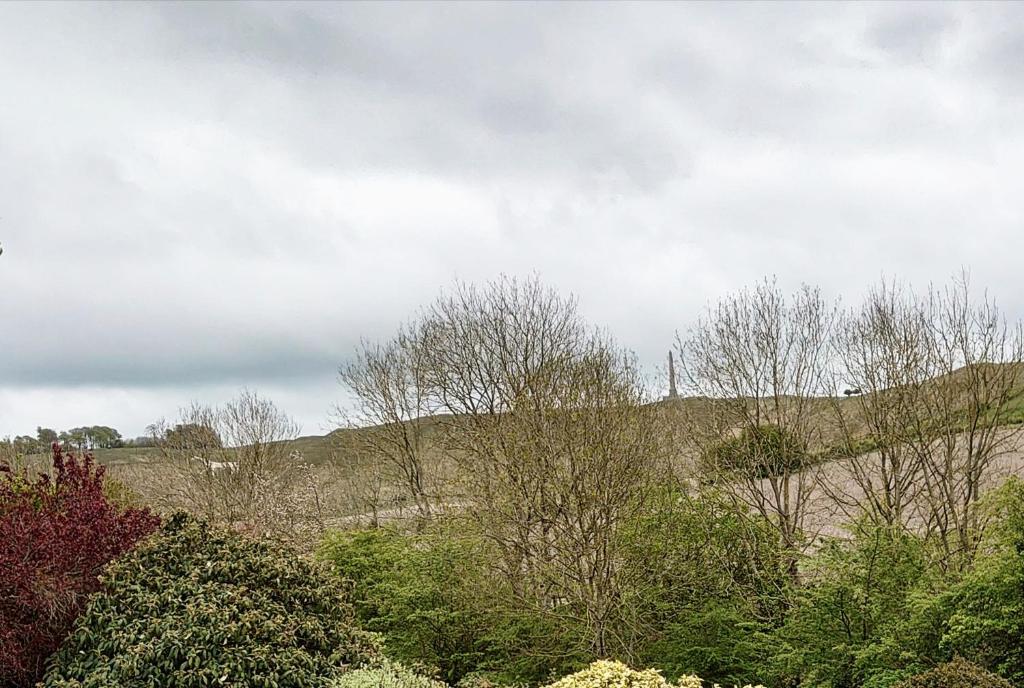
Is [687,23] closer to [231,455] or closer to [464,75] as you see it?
[464,75]

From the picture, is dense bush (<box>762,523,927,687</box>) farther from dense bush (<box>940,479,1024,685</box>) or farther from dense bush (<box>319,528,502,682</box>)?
dense bush (<box>319,528,502,682</box>)

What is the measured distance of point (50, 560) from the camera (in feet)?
25.8

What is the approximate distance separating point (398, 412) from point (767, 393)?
1013 cm

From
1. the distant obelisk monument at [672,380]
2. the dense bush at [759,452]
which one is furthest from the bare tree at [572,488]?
the distant obelisk monument at [672,380]

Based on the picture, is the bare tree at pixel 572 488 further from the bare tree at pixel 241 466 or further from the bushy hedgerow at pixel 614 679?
the bare tree at pixel 241 466

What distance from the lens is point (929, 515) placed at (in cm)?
1283

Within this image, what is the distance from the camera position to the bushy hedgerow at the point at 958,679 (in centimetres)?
543

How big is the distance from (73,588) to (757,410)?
1048 centimetres

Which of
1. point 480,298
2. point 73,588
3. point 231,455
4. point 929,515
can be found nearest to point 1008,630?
point 929,515

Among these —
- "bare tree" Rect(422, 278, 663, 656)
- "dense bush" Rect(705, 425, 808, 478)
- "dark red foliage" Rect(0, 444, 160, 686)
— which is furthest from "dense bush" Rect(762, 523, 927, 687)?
"dark red foliage" Rect(0, 444, 160, 686)

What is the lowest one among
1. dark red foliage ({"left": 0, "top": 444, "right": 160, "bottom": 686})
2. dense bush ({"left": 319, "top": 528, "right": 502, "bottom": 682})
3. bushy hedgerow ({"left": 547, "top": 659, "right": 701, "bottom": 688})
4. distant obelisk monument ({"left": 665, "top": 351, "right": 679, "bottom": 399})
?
dense bush ({"left": 319, "top": 528, "right": 502, "bottom": 682})

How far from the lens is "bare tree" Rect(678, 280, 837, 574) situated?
1408 cm

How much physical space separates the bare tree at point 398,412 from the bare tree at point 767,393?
7.76 meters

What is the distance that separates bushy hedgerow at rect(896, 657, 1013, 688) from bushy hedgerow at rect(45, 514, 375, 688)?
14.9 feet
